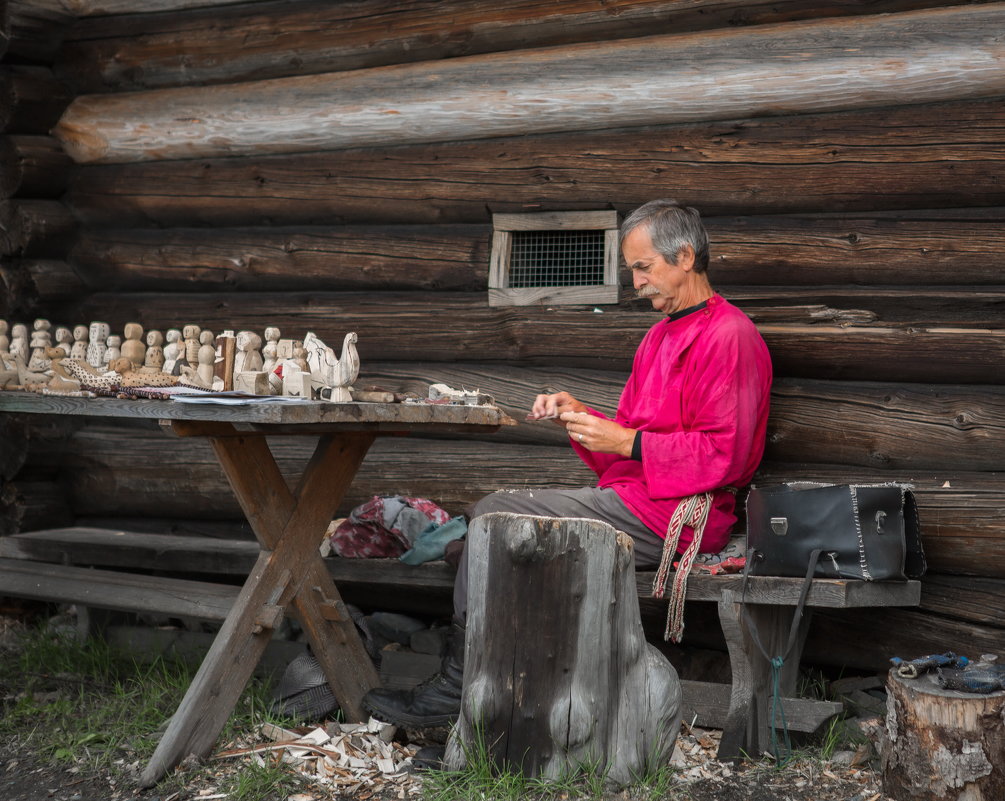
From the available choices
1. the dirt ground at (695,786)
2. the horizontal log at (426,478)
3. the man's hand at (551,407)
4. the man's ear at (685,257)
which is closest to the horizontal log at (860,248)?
the man's ear at (685,257)

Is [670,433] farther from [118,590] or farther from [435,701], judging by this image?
[118,590]

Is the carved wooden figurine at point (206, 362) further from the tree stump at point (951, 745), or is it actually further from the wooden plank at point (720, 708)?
the tree stump at point (951, 745)

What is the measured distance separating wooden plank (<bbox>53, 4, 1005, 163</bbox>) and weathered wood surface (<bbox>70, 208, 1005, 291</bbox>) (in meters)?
0.42

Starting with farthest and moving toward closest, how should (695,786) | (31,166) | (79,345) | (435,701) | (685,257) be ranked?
(31,166) < (79,345) < (685,257) < (435,701) < (695,786)

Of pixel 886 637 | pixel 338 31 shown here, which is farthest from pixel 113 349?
pixel 886 637

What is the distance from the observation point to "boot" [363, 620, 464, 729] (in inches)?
154

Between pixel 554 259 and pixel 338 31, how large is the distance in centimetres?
152

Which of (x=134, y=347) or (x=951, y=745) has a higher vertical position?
(x=134, y=347)

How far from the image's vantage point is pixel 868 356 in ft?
14.3

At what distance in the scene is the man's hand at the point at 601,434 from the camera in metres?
4.02

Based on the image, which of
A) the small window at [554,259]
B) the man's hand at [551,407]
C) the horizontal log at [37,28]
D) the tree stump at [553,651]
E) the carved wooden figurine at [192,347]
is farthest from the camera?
the horizontal log at [37,28]

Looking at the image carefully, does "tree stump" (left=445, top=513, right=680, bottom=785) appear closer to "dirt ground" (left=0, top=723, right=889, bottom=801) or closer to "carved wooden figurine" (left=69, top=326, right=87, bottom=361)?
"dirt ground" (left=0, top=723, right=889, bottom=801)

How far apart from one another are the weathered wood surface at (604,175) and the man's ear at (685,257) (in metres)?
0.60

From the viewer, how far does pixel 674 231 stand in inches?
163
